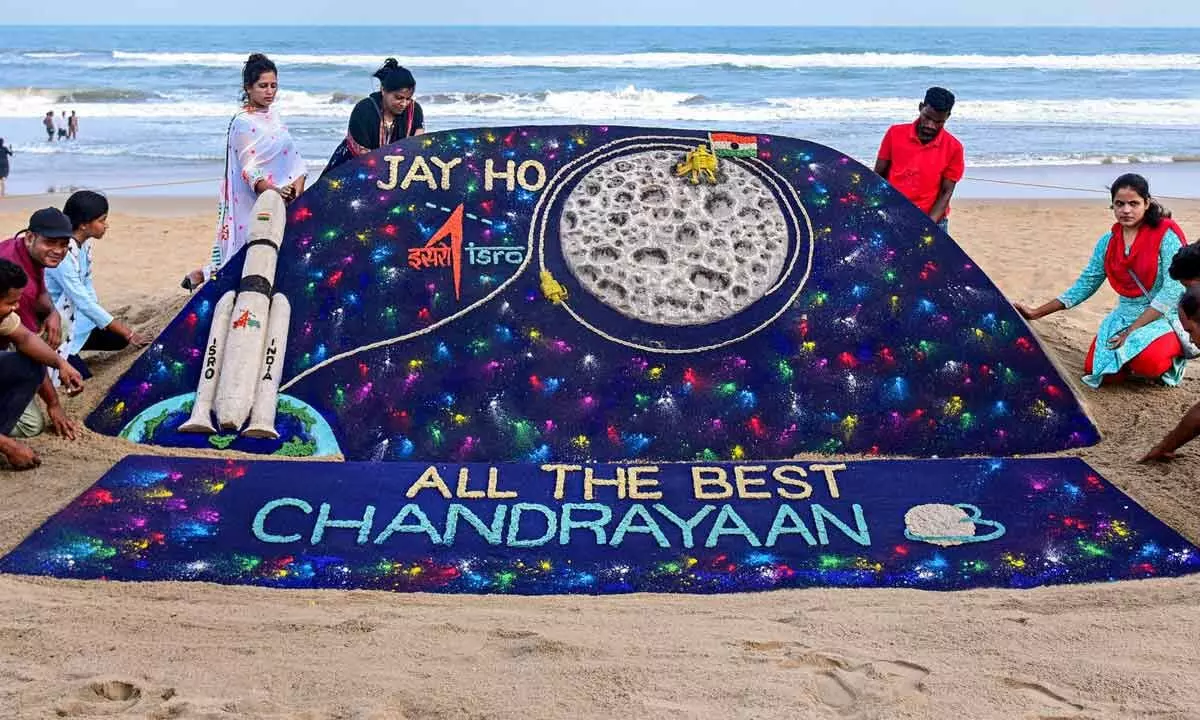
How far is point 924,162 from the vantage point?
4922mm

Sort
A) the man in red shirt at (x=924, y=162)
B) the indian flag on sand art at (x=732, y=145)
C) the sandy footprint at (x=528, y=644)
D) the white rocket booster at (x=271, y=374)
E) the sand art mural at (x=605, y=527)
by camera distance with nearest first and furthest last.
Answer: the sandy footprint at (x=528, y=644) → the sand art mural at (x=605, y=527) → the white rocket booster at (x=271, y=374) → the indian flag on sand art at (x=732, y=145) → the man in red shirt at (x=924, y=162)

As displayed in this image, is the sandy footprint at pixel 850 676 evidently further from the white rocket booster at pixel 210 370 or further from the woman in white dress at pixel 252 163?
the woman in white dress at pixel 252 163

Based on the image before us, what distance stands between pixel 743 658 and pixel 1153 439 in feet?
7.08

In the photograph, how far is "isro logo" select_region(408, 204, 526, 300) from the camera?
427cm

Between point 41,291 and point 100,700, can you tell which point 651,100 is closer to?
point 41,291

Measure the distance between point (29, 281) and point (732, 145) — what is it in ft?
8.83

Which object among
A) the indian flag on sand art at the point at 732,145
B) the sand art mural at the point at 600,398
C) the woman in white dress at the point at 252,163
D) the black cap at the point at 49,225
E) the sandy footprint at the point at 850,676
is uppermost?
the indian flag on sand art at the point at 732,145

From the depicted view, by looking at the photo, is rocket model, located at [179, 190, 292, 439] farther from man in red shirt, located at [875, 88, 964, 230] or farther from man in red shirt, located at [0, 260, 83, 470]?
man in red shirt, located at [875, 88, 964, 230]

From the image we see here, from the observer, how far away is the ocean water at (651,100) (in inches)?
497

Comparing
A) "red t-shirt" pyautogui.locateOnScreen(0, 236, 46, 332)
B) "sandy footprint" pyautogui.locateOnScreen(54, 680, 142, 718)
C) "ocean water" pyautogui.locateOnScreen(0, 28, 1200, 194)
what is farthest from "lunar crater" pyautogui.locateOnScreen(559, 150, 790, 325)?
"ocean water" pyautogui.locateOnScreen(0, 28, 1200, 194)

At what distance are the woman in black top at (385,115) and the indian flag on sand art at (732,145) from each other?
4.09ft

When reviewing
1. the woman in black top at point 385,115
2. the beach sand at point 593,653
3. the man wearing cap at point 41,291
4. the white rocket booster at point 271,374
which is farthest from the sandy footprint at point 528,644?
the woman in black top at point 385,115

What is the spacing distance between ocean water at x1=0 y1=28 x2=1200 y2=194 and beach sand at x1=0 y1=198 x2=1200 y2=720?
8411mm

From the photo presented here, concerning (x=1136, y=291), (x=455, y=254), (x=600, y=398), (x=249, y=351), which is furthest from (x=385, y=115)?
(x=1136, y=291)
